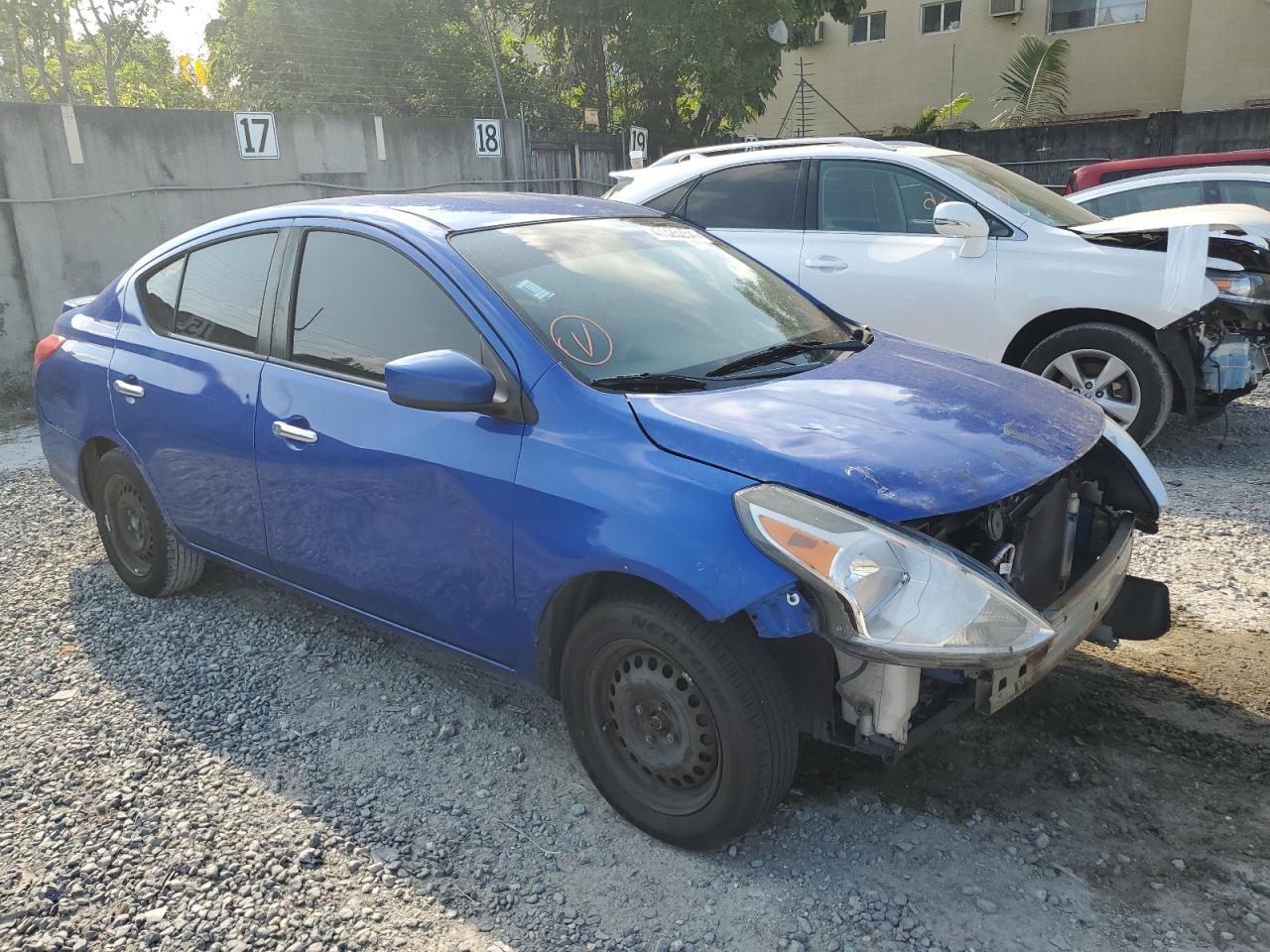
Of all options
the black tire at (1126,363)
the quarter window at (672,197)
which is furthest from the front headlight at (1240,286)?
the quarter window at (672,197)

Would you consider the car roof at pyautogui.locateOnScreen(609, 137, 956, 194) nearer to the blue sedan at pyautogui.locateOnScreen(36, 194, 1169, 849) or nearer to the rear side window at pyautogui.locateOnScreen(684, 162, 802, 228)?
the rear side window at pyautogui.locateOnScreen(684, 162, 802, 228)

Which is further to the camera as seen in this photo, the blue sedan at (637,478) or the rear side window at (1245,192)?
the rear side window at (1245,192)

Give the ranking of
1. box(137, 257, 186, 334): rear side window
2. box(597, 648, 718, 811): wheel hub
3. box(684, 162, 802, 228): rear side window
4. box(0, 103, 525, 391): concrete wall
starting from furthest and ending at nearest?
box(0, 103, 525, 391): concrete wall, box(684, 162, 802, 228): rear side window, box(137, 257, 186, 334): rear side window, box(597, 648, 718, 811): wheel hub

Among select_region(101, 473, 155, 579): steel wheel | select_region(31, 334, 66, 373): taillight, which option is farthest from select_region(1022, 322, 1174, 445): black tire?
select_region(31, 334, 66, 373): taillight

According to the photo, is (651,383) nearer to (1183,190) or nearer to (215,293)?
(215,293)

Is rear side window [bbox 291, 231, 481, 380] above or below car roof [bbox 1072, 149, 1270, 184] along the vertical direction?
below

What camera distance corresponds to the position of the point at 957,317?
6285 mm

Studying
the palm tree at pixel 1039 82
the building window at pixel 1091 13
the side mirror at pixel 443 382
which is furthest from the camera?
the palm tree at pixel 1039 82

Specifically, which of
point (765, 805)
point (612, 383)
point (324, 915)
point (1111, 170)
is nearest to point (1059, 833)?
point (765, 805)

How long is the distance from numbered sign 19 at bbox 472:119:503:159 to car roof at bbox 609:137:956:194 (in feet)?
17.8

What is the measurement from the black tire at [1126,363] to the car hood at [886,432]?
288 cm

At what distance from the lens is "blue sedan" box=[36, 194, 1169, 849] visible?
250 centimetres

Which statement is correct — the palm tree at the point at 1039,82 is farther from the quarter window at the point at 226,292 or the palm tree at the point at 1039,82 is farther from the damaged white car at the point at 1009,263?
the quarter window at the point at 226,292

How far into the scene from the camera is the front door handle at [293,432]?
3447 millimetres
